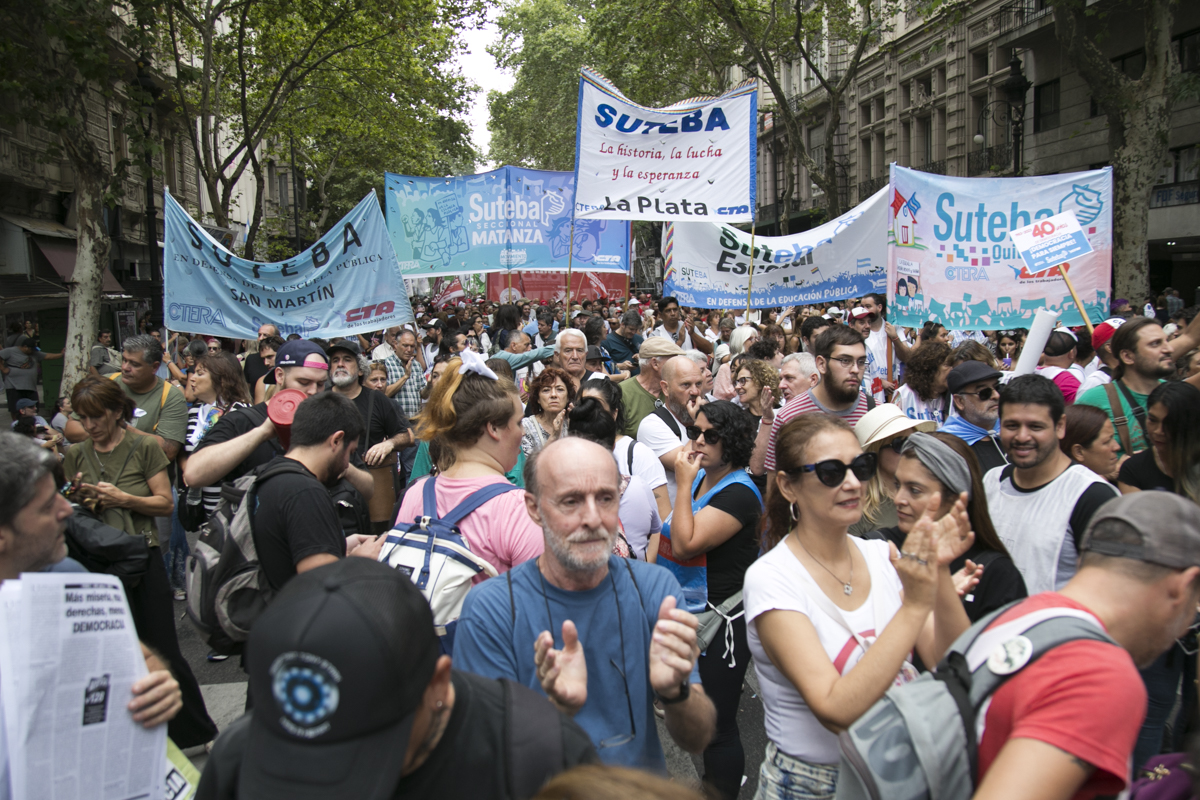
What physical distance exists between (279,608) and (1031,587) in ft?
9.23

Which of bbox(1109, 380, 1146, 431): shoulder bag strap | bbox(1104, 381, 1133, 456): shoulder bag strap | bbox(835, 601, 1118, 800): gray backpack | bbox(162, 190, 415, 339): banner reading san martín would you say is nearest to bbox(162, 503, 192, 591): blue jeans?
bbox(162, 190, 415, 339): banner reading san martín

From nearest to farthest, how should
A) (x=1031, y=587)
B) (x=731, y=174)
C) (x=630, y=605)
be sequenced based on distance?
(x=630, y=605)
(x=1031, y=587)
(x=731, y=174)

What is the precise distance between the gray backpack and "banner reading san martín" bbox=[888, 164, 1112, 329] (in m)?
6.17

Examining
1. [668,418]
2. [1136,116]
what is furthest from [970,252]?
[1136,116]

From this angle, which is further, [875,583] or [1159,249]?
[1159,249]

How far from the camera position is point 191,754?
3566 mm

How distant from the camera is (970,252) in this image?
7.52m

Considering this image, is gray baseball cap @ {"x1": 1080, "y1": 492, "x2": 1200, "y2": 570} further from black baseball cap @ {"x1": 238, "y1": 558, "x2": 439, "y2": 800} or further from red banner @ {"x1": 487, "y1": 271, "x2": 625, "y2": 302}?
red banner @ {"x1": 487, "y1": 271, "x2": 625, "y2": 302}

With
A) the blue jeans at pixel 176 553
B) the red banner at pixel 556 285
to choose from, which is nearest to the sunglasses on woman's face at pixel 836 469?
the blue jeans at pixel 176 553

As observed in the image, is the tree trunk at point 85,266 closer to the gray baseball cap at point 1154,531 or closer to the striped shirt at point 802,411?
the striped shirt at point 802,411

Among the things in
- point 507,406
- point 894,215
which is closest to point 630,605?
point 507,406

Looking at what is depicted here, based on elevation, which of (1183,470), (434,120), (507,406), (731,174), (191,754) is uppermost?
(434,120)

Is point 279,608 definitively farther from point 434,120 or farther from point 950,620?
point 434,120

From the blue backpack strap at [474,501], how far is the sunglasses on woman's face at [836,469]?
1.01m
